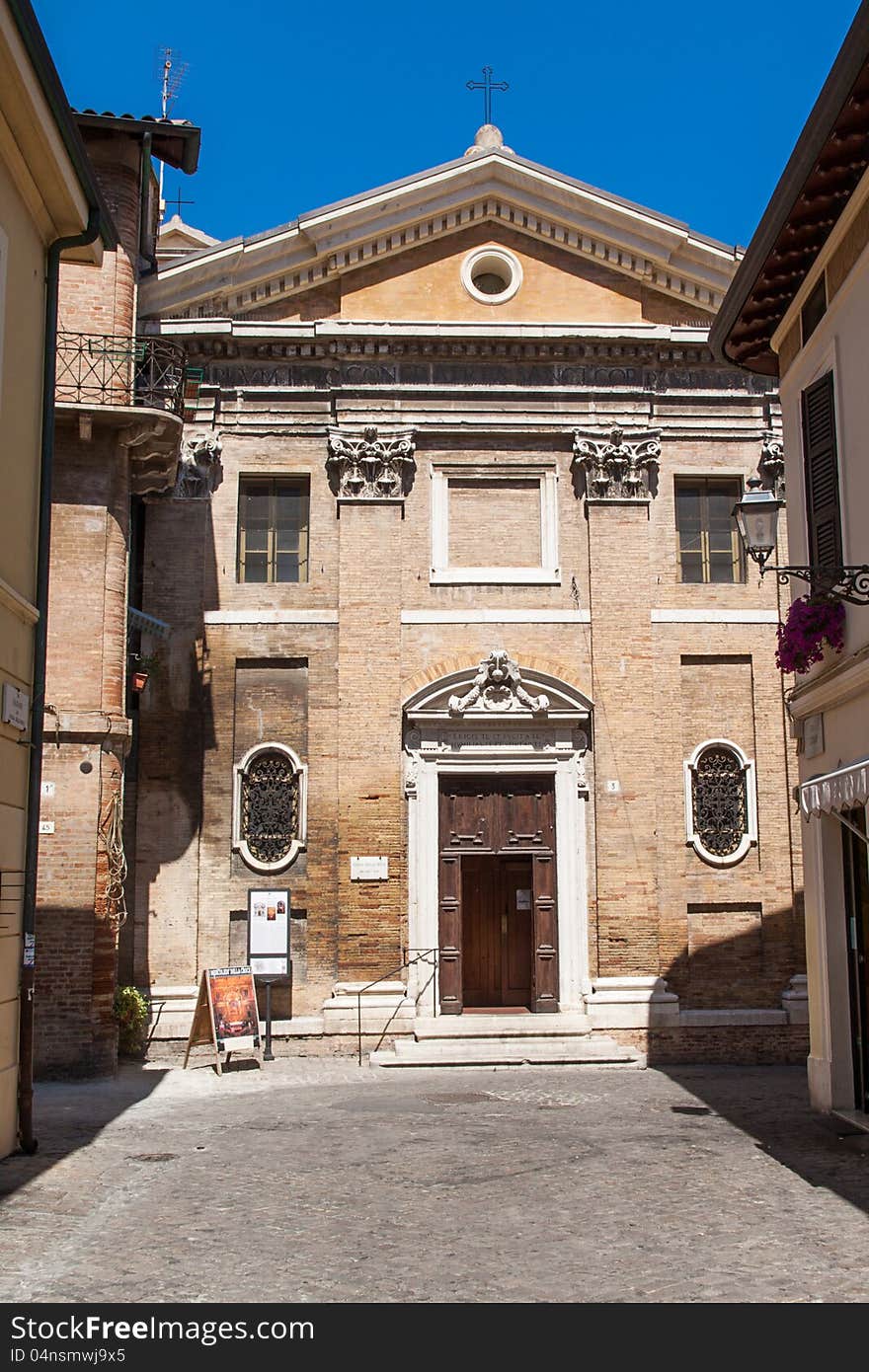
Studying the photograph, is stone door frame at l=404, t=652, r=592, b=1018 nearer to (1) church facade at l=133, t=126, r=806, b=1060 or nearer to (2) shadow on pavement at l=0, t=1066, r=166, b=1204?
(1) church facade at l=133, t=126, r=806, b=1060

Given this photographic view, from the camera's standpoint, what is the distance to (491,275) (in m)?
20.1

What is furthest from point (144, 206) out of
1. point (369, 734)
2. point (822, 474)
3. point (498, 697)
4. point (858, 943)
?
point (858, 943)

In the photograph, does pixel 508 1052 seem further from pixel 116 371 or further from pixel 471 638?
pixel 116 371

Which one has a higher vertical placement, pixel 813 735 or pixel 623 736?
pixel 623 736

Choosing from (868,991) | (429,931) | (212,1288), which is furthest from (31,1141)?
(429,931)

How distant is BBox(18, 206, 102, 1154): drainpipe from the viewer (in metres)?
10.3

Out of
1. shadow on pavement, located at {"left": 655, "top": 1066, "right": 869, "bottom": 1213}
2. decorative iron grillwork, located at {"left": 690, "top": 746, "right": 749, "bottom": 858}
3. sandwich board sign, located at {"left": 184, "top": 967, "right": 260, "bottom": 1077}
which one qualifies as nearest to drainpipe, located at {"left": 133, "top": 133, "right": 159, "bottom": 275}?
sandwich board sign, located at {"left": 184, "top": 967, "right": 260, "bottom": 1077}

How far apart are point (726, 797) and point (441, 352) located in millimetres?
7454

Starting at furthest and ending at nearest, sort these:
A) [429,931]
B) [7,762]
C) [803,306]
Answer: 1. [429,931]
2. [803,306]
3. [7,762]

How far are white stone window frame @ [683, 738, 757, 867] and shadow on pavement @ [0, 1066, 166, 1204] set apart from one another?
7629mm

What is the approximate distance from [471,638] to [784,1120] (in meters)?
8.43
